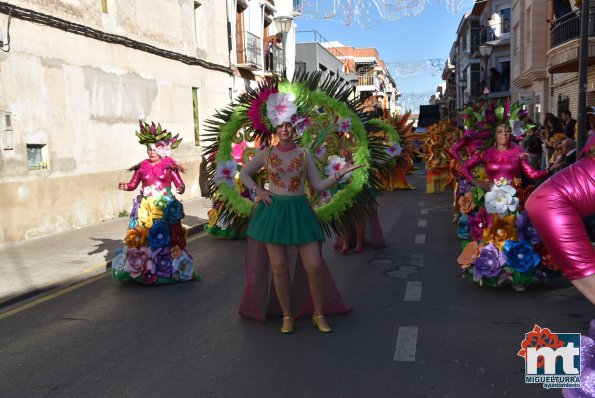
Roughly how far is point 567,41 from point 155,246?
16.4m

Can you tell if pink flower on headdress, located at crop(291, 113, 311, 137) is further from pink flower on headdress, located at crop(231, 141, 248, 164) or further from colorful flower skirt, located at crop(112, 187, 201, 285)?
colorful flower skirt, located at crop(112, 187, 201, 285)

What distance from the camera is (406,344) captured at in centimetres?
484

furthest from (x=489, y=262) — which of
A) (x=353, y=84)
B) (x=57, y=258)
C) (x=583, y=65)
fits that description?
(x=57, y=258)

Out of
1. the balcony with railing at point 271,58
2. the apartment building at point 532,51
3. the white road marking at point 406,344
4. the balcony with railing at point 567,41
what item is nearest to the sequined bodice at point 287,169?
the white road marking at point 406,344

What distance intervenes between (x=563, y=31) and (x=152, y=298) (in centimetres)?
1752

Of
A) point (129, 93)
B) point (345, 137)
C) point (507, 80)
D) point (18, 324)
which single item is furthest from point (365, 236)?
point (507, 80)

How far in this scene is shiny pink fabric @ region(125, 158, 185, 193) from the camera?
7.66 metres

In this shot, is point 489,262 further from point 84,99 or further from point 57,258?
point 84,99

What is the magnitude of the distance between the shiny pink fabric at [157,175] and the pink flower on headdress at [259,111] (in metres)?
2.34

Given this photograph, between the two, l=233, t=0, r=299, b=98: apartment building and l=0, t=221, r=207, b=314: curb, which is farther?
l=233, t=0, r=299, b=98: apartment building

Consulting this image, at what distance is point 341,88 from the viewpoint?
5773 millimetres

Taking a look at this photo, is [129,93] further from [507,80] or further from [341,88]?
[507,80]

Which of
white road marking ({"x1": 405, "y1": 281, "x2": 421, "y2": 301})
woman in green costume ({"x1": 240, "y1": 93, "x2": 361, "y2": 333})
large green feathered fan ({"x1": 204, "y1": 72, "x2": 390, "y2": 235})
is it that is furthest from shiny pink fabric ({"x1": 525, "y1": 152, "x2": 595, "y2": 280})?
white road marking ({"x1": 405, "y1": 281, "x2": 421, "y2": 301})
